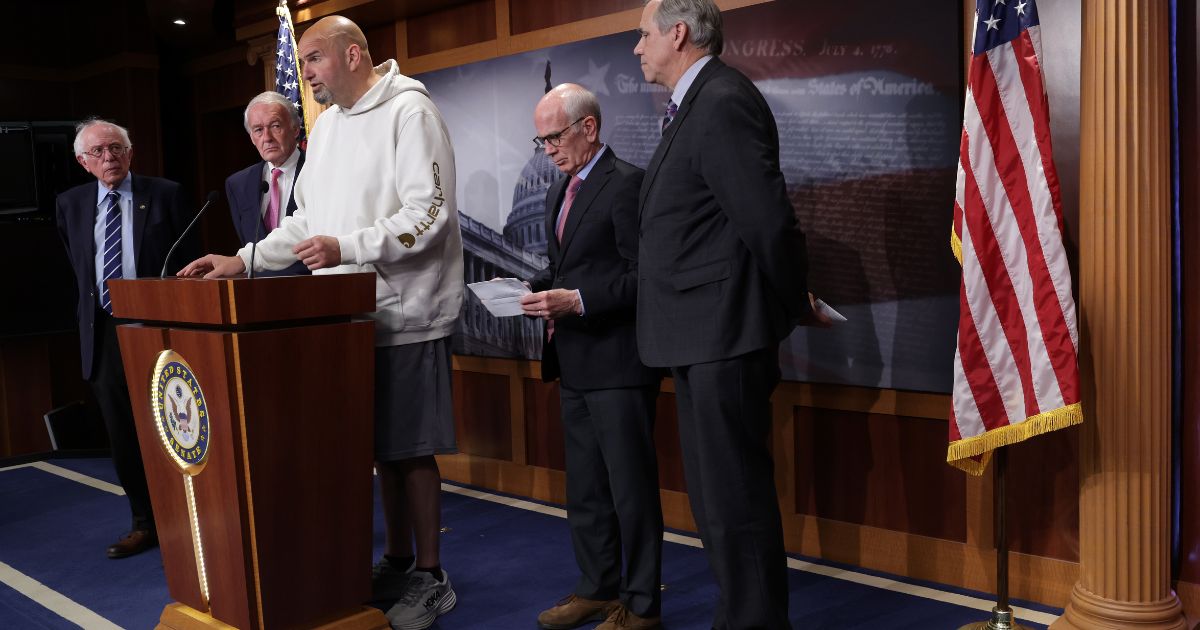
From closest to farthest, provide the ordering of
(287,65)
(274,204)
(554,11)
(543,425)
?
(274,204)
(554,11)
(543,425)
(287,65)

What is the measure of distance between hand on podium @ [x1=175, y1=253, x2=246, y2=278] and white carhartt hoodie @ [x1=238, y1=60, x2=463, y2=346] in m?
0.09

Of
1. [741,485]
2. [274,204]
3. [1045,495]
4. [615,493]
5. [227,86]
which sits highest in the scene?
[227,86]

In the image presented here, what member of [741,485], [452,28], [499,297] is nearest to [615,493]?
[741,485]

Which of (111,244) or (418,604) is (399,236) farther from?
(111,244)

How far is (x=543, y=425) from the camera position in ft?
15.0

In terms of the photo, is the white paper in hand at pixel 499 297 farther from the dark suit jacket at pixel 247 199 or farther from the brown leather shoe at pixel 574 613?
the dark suit jacket at pixel 247 199

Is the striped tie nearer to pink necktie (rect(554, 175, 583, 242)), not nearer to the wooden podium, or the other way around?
the wooden podium

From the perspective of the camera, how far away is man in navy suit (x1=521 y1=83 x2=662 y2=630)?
277 cm

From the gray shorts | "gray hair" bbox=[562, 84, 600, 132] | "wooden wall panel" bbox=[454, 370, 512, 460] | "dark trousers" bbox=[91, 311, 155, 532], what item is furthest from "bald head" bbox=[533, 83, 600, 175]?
"dark trousers" bbox=[91, 311, 155, 532]

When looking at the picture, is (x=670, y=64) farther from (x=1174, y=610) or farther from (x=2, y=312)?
(x=2, y=312)

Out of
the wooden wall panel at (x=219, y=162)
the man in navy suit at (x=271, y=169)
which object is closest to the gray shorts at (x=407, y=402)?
the man in navy suit at (x=271, y=169)

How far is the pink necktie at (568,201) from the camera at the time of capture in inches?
115

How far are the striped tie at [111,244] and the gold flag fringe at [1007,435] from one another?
315cm

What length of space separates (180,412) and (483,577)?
1.28 meters
